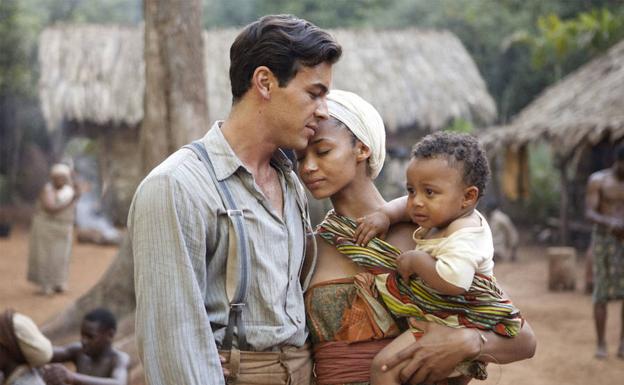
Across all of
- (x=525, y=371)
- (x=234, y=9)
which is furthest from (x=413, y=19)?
(x=525, y=371)

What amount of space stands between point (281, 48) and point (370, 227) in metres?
0.68

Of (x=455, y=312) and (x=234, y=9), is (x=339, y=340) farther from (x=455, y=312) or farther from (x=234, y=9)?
(x=234, y=9)

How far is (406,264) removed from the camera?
8.19 ft

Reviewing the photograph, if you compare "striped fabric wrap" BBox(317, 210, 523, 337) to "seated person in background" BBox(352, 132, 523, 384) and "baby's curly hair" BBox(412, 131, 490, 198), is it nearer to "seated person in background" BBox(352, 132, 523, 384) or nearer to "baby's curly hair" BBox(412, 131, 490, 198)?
"seated person in background" BBox(352, 132, 523, 384)

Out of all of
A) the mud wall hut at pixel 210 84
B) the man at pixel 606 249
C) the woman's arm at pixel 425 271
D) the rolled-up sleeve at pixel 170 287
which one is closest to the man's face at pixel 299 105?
the rolled-up sleeve at pixel 170 287

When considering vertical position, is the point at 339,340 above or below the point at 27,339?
above

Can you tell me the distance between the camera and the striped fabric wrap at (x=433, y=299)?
99.3 inches

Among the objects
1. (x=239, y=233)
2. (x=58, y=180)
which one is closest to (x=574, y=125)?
(x=58, y=180)

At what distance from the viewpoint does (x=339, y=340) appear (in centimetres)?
259

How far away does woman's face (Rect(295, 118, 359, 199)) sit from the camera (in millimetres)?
2570

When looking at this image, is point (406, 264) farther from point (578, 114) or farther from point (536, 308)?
point (578, 114)

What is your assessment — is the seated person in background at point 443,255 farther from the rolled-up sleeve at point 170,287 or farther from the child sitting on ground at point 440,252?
the rolled-up sleeve at point 170,287

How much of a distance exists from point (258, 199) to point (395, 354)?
666mm

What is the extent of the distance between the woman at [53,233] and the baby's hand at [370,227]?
892 cm
